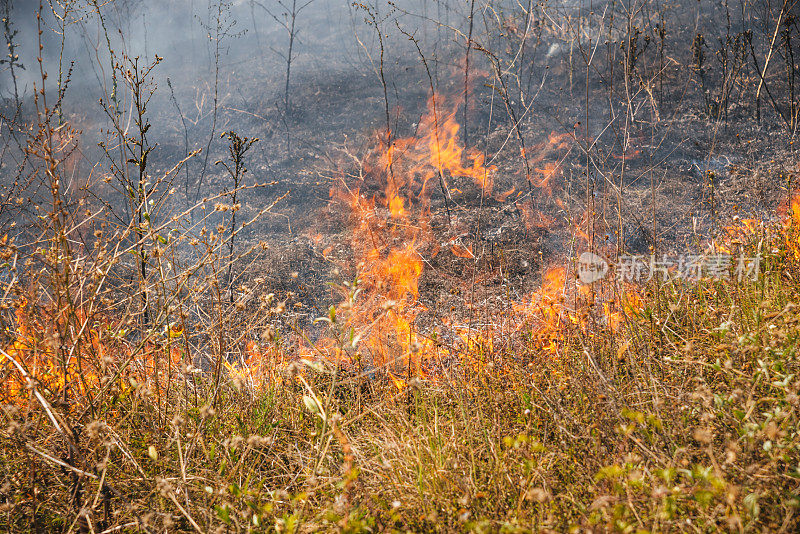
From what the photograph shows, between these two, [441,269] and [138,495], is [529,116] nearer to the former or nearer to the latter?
[441,269]

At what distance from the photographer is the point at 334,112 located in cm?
870

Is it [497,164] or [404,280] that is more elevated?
[497,164]

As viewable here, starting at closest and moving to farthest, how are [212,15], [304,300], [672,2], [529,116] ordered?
[304,300] < [529,116] < [672,2] < [212,15]

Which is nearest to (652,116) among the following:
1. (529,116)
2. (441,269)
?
(529,116)

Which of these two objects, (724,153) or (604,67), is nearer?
(724,153)

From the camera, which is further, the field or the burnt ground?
the burnt ground

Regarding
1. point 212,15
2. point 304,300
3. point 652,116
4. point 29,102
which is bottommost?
point 304,300

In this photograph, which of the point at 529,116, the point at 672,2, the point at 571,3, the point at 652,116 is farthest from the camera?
the point at 571,3

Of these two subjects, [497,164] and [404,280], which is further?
[497,164]

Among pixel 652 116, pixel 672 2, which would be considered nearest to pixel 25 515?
pixel 652 116

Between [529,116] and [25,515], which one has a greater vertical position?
[529,116]

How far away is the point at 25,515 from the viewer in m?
1.71

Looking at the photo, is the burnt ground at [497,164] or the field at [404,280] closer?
the field at [404,280]

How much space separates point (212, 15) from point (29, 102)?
5063 mm
